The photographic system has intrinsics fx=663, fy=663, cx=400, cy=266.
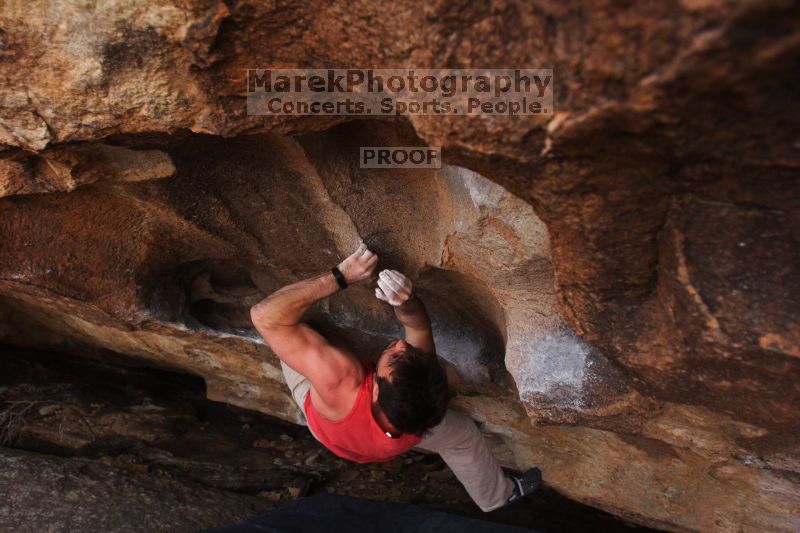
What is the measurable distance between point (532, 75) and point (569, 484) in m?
2.02

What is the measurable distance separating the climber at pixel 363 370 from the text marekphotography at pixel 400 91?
0.64 meters

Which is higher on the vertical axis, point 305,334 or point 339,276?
point 339,276

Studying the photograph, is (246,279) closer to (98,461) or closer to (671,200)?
(98,461)

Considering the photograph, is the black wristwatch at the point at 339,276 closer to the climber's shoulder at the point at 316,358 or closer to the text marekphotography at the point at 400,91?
the climber's shoulder at the point at 316,358

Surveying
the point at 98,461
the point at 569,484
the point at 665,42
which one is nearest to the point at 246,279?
the point at 98,461

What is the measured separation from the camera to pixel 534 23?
0.96m

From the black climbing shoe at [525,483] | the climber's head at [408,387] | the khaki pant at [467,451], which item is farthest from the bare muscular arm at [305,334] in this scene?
the black climbing shoe at [525,483]

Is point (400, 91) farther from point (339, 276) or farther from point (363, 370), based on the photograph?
point (363, 370)

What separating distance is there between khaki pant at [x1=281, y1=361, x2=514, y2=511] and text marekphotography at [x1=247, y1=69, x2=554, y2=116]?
1250mm

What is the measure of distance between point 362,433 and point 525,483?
0.85 m

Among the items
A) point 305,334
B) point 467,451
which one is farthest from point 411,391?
point 467,451

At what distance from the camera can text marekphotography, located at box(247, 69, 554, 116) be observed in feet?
3.36

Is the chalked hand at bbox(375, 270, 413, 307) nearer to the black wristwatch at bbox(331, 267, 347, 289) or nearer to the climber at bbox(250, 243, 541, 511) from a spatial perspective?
the climber at bbox(250, 243, 541, 511)

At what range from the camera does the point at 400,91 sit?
3.86ft
